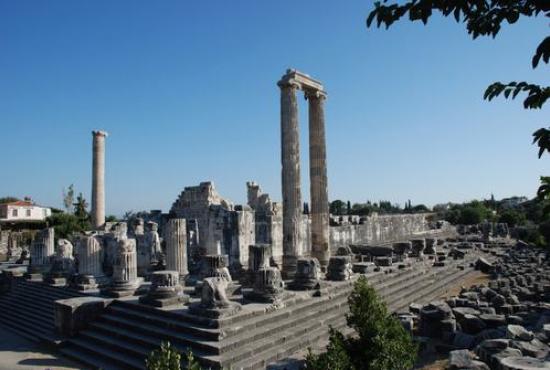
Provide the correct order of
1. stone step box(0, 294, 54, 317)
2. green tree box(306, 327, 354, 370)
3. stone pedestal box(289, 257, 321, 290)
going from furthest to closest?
stone step box(0, 294, 54, 317)
stone pedestal box(289, 257, 321, 290)
green tree box(306, 327, 354, 370)

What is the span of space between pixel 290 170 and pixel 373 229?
58.7 ft

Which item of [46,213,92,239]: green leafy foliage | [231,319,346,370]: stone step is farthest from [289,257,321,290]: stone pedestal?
[46,213,92,239]: green leafy foliage

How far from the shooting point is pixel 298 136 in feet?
54.6

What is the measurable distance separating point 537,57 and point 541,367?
6214mm

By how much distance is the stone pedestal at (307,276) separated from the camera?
1241 cm

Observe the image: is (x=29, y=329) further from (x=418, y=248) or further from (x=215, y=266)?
(x=418, y=248)

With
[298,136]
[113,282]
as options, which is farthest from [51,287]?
[298,136]

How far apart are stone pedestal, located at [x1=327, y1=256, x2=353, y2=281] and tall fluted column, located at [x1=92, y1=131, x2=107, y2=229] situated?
18.6m

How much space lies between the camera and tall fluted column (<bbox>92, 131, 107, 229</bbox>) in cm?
2698

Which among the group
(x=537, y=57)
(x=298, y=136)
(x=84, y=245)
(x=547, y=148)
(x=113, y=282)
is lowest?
(x=113, y=282)

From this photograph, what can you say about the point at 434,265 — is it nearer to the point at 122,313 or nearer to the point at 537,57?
the point at 122,313

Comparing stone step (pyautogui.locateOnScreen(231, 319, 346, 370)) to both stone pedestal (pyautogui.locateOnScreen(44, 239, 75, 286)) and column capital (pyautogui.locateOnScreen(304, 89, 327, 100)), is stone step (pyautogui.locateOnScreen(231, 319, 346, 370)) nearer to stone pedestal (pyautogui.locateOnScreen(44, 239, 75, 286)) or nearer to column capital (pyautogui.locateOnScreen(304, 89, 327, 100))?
stone pedestal (pyautogui.locateOnScreen(44, 239, 75, 286))

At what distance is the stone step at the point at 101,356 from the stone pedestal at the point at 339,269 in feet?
24.1

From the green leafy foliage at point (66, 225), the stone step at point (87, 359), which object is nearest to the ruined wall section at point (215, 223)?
the stone step at point (87, 359)
